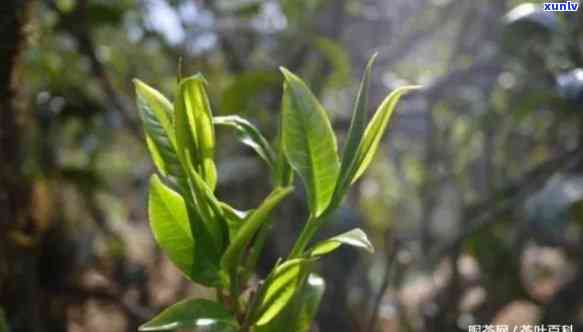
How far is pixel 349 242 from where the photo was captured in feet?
1.32

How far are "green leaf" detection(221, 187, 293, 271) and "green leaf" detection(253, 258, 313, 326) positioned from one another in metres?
0.03

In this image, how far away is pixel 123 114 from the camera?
114 centimetres

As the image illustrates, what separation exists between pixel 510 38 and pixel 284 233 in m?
0.46

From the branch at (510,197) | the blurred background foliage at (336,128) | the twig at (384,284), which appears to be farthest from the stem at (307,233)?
the branch at (510,197)

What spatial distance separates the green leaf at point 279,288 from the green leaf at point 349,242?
0.04ft

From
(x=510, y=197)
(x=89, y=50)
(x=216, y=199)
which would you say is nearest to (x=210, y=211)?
(x=216, y=199)

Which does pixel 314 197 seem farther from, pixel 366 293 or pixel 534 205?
pixel 366 293

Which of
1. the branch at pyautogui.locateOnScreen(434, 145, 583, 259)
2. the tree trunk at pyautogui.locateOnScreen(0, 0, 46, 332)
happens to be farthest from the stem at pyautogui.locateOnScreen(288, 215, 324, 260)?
the branch at pyautogui.locateOnScreen(434, 145, 583, 259)

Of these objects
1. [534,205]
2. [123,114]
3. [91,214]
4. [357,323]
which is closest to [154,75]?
[91,214]

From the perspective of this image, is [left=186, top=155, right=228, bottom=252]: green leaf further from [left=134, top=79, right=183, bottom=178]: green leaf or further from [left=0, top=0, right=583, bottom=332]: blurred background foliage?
[left=0, top=0, right=583, bottom=332]: blurred background foliage

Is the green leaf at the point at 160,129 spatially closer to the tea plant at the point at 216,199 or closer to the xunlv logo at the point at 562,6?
the tea plant at the point at 216,199

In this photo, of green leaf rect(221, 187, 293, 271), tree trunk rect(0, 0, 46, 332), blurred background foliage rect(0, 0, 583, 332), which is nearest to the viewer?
green leaf rect(221, 187, 293, 271)

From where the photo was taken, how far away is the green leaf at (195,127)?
41 cm

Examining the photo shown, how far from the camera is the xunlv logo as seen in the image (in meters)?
1.03
